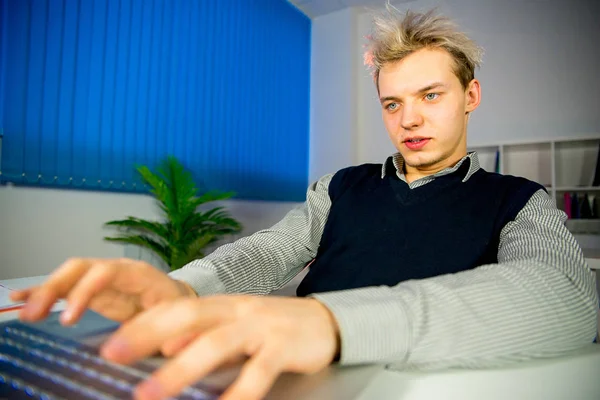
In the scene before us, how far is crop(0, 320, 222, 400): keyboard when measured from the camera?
319 mm

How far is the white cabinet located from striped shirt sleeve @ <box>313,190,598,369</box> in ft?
11.3

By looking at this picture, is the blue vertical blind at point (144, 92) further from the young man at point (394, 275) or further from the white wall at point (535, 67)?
the white wall at point (535, 67)

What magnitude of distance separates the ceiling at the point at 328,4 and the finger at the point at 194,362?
16.0 ft

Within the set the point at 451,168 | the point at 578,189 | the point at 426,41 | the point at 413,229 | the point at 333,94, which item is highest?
the point at 333,94

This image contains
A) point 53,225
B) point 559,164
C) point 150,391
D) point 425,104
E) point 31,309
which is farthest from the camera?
point 559,164

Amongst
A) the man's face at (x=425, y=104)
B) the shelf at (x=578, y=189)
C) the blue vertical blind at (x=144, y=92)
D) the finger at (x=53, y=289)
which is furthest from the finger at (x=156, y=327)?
the shelf at (x=578, y=189)

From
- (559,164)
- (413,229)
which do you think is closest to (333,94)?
(559,164)

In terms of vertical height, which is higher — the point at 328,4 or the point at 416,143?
the point at 328,4

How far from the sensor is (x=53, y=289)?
0.36m

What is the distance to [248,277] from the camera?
87 centimetres

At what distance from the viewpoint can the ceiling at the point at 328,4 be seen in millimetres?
4543

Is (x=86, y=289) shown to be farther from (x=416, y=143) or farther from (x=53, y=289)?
(x=416, y=143)

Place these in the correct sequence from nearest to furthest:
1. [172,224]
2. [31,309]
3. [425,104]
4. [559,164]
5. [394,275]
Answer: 1. [31,309]
2. [394,275]
3. [425,104]
4. [172,224]
5. [559,164]

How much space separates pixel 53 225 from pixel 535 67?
4409 millimetres
